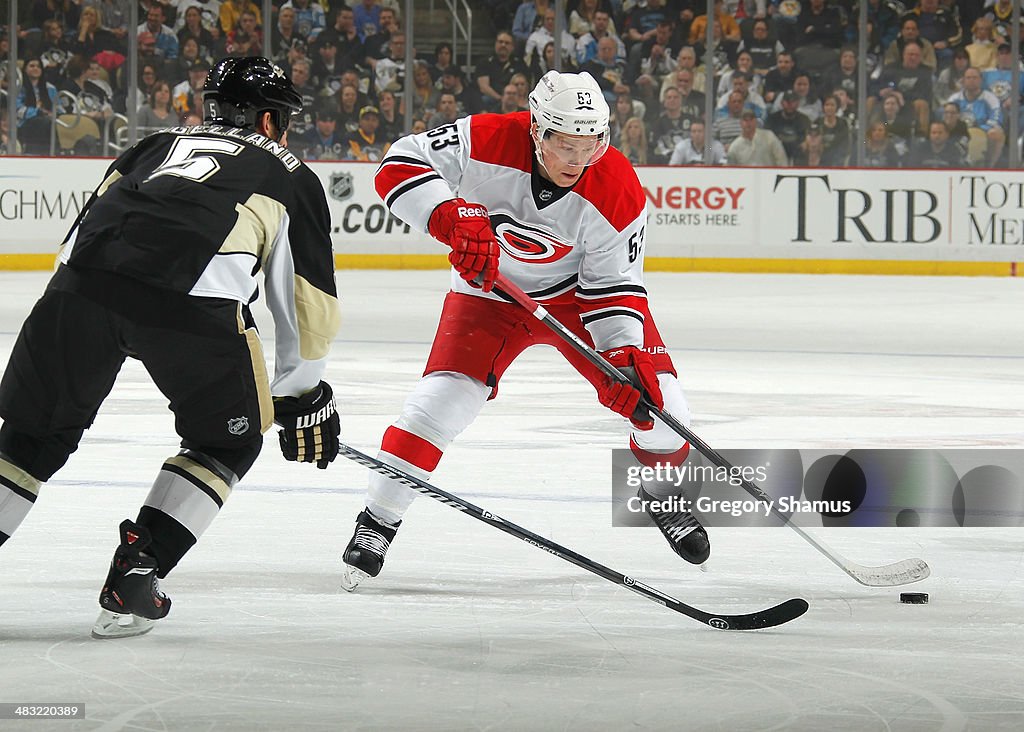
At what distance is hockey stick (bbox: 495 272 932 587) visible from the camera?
312cm

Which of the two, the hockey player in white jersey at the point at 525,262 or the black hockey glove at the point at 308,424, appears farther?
the hockey player in white jersey at the point at 525,262

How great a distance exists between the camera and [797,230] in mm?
11844

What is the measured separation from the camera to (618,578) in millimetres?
2941

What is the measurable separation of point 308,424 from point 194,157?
19.1 inches

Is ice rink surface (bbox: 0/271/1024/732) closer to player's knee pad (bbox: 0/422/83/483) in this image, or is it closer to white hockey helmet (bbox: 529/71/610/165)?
player's knee pad (bbox: 0/422/83/483)

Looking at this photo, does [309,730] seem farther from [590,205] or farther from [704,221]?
[704,221]

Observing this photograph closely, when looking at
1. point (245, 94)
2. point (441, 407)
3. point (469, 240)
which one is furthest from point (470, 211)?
point (245, 94)

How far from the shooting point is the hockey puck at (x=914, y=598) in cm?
301

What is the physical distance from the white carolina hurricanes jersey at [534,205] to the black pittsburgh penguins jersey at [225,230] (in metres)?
0.71

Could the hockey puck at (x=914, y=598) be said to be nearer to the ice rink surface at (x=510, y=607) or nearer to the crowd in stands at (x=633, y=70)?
the ice rink surface at (x=510, y=607)

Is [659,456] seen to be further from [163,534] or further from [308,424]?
[163,534]

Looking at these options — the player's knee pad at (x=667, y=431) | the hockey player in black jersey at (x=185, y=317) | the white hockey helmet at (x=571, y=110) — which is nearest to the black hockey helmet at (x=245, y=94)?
the hockey player in black jersey at (x=185, y=317)
